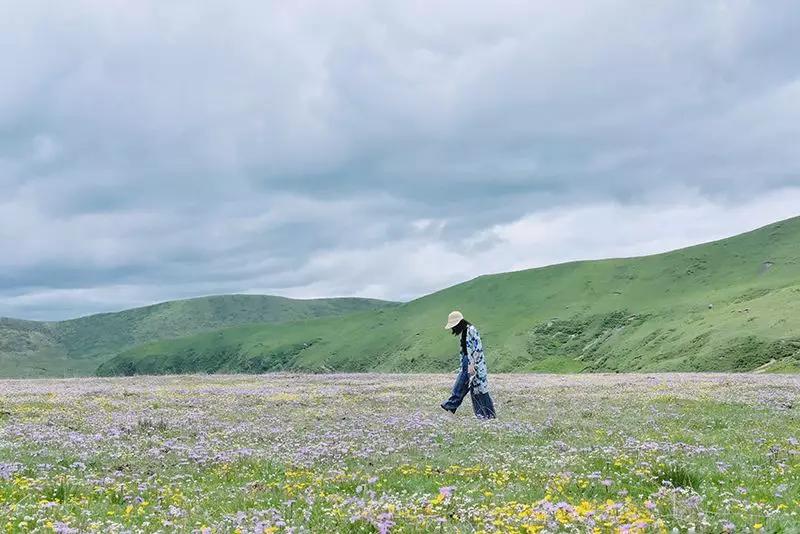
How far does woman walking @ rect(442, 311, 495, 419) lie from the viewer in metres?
21.9

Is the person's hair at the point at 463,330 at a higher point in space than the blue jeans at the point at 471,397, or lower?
higher

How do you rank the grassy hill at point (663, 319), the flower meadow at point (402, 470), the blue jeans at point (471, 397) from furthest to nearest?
the grassy hill at point (663, 319), the blue jeans at point (471, 397), the flower meadow at point (402, 470)

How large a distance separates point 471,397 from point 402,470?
34.7 feet

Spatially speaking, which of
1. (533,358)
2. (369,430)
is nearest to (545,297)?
(533,358)

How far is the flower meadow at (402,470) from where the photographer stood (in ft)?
24.4

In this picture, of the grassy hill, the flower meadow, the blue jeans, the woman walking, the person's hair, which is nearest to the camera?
the flower meadow

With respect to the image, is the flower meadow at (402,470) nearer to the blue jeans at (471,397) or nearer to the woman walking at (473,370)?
the blue jeans at (471,397)

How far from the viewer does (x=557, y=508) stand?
7.13 m

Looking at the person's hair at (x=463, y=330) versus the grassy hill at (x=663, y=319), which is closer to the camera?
the person's hair at (x=463, y=330)

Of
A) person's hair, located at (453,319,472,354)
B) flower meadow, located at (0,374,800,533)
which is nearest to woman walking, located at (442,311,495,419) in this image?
person's hair, located at (453,319,472,354)

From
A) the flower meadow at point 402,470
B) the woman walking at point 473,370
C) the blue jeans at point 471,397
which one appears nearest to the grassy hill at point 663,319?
the blue jeans at point 471,397

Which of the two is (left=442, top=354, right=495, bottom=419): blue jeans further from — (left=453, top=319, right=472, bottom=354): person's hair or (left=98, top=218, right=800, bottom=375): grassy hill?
(left=98, top=218, right=800, bottom=375): grassy hill

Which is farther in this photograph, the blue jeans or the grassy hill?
the grassy hill

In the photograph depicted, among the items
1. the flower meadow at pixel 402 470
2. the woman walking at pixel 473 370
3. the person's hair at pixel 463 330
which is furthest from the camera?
the person's hair at pixel 463 330
